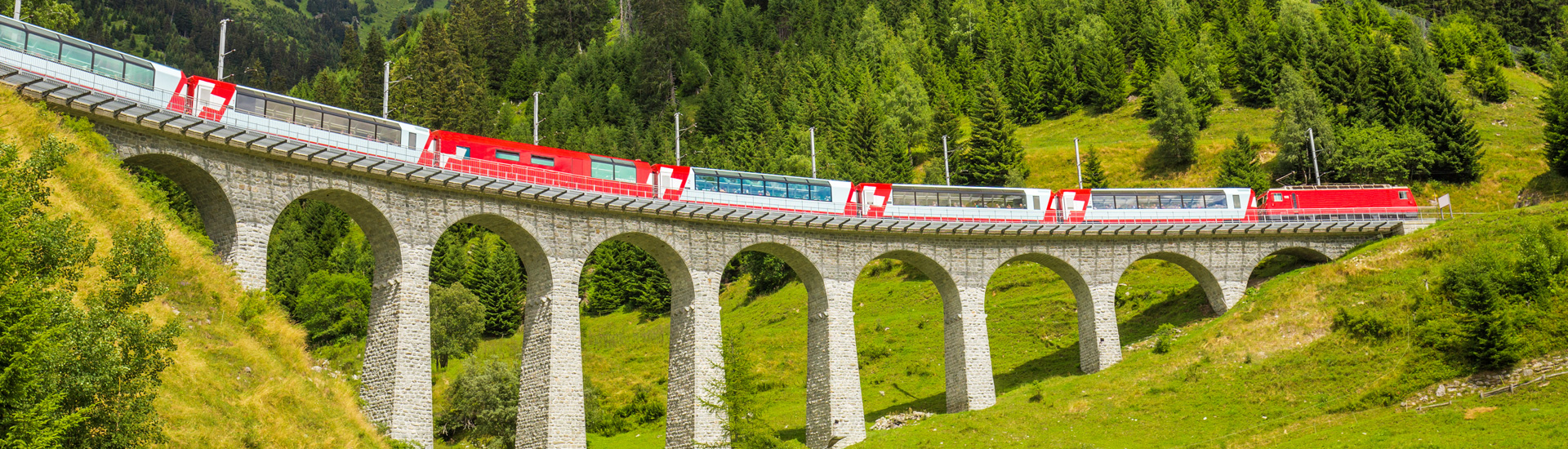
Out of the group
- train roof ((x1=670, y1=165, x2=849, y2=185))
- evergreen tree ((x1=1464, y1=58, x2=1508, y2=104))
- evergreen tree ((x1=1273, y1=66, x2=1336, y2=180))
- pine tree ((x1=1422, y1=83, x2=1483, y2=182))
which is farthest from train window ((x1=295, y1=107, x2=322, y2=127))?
evergreen tree ((x1=1464, y1=58, x2=1508, y2=104))

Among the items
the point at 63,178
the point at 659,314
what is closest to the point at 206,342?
the point at 63,178

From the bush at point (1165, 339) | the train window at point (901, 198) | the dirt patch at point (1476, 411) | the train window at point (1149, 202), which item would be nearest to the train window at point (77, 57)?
the train window at point (901, 198)

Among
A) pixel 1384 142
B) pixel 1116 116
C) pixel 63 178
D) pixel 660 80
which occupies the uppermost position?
pixel 660 80

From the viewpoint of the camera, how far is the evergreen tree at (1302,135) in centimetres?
8050

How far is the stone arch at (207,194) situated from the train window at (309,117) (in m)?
4.36

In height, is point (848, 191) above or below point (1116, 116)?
below

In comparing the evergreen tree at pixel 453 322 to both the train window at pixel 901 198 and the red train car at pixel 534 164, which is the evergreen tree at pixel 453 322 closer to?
the red train car at pixel 534 164

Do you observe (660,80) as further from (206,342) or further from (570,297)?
(206,342)

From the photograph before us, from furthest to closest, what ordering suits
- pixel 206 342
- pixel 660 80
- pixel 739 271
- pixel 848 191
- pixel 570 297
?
pixel 660 80 → pixel 739 271 → pixel 848 191 → pixel 570 297 → pixel 206 342

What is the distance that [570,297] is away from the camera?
43281mm

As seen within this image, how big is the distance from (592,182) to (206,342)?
17.9m

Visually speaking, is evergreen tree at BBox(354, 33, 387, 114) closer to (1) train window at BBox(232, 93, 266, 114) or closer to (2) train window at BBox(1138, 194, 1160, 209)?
(1) train window at BBox(232, 93, 266, 114)

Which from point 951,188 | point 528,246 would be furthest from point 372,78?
point 528,246

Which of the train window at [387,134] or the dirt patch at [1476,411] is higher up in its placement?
the train window at [387,134]
